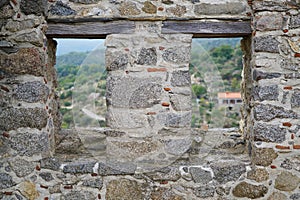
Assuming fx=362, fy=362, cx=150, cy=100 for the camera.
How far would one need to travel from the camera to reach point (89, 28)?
321cm

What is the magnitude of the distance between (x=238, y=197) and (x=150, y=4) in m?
1.87

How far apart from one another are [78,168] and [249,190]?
152 cm

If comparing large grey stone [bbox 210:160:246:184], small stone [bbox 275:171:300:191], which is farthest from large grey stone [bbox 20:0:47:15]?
small stone [bbox 275:171:300:191]

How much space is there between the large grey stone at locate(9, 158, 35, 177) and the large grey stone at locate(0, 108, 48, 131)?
0.30m

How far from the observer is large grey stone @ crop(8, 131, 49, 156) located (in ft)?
10.5

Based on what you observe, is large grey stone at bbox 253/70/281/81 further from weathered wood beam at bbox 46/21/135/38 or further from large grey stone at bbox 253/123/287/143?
weathered wood beam at bbox 46/21/135/38

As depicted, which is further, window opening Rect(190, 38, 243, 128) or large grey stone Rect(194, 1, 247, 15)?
window opening Rect(190, 38, 243, 128)

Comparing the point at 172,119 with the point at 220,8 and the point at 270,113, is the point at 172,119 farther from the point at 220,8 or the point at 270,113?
the point at 220,8

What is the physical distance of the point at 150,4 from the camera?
3.17 meters

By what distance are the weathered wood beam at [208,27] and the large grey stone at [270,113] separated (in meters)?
0.67

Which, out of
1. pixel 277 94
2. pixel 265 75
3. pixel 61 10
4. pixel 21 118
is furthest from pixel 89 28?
pixel 277 94

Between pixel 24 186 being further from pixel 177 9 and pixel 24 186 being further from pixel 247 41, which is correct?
pixel 247 41

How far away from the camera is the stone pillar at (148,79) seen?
3.19 m

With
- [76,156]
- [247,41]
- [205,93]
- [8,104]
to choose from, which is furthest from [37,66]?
[247,41]
